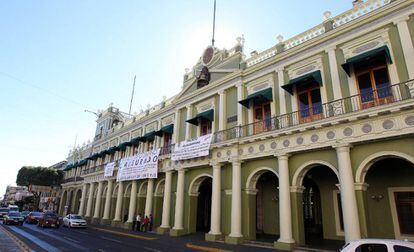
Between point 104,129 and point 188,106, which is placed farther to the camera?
point 104,129

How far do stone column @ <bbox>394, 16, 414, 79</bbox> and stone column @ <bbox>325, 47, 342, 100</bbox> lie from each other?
2.79 metres

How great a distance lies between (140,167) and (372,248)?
20.0 metres

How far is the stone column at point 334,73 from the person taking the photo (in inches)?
516

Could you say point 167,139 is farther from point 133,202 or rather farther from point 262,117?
point 262,117

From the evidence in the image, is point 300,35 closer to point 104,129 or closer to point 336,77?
point 336,77

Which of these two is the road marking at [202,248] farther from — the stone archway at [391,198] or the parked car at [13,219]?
the parked car at [13,219]

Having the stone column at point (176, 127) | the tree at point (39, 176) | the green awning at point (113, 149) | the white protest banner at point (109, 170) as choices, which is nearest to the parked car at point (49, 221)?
the white protest banner at point (109, 170)

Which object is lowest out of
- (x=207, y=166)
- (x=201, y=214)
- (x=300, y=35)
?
(x=201, y=214)

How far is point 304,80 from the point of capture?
45.9 ft

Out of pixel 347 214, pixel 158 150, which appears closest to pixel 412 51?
pixel 347 214

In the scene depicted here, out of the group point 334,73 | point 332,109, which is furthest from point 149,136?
point 334,73

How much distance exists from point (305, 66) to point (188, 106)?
32.9 ft

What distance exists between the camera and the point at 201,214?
925 inches

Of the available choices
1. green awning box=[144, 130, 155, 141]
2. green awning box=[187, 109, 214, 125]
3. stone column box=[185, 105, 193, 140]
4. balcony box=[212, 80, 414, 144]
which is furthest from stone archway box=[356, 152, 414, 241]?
green awning box=[144, 130, 155, 141]
